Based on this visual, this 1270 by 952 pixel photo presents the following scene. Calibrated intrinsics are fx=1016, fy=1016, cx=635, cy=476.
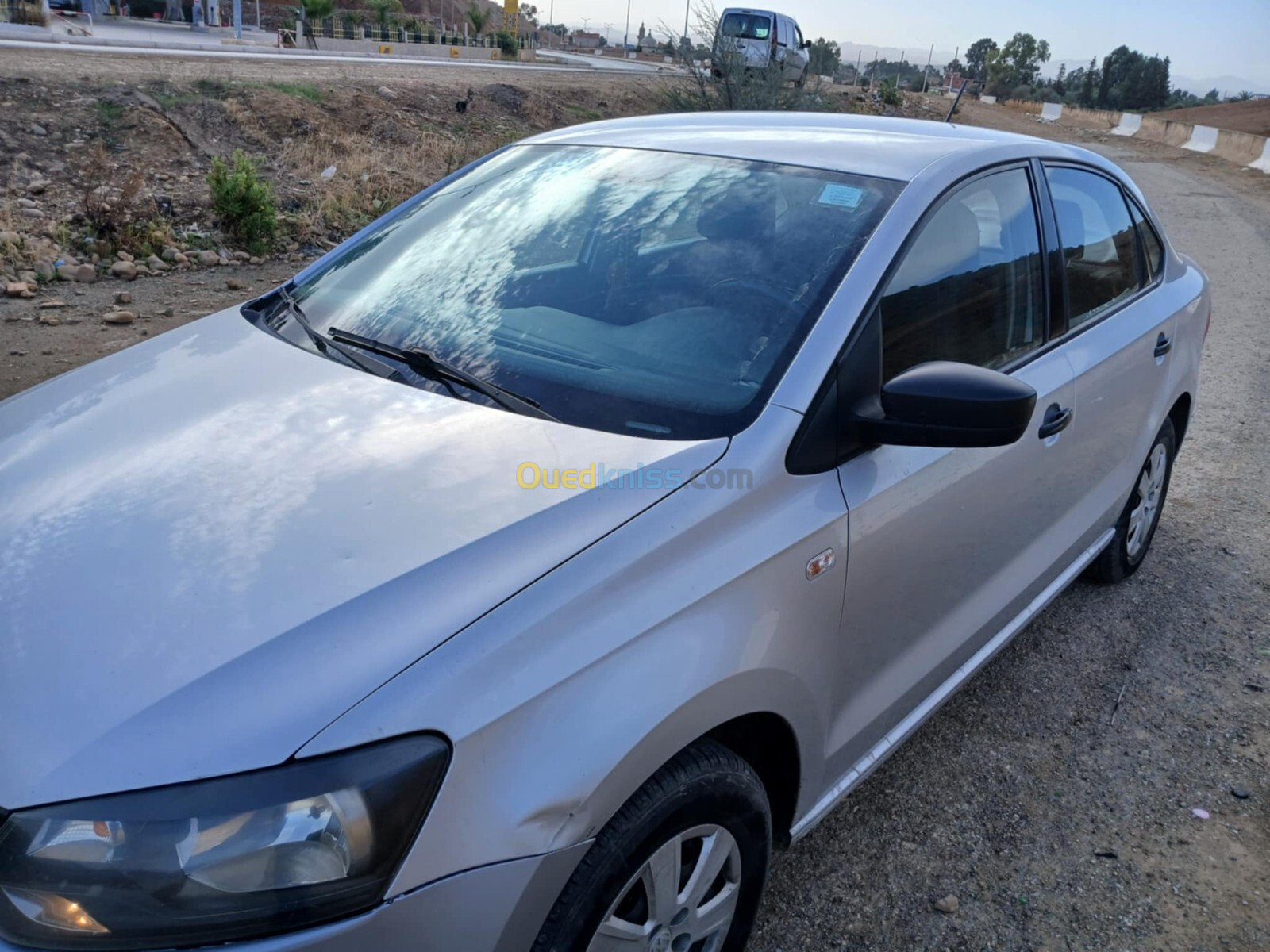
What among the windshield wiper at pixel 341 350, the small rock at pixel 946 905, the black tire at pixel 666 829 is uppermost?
the windshield wiper at pixel 341 350

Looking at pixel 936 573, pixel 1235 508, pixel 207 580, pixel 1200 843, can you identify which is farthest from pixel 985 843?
pixel 1235 508

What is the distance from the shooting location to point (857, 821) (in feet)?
Answer: 9.14

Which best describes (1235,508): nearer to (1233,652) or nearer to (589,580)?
(1233,652)

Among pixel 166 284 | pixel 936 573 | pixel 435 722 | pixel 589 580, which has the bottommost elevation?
pixel 166 284

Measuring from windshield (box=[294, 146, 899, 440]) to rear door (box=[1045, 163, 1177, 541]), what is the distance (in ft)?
3.43

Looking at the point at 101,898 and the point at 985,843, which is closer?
the point at 101,898

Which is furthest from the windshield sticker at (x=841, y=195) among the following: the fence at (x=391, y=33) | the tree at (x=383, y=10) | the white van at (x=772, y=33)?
the tree at (x=383, y=10)

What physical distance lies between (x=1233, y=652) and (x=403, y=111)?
52.1ft

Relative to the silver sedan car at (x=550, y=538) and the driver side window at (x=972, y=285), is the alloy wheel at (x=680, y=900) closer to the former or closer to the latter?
the silver sedan car at (x=550, y=538)

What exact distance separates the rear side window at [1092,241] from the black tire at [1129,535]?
0.72 meters

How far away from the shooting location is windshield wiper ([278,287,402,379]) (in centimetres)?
232

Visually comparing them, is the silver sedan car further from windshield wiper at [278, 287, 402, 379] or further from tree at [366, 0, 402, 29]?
tree at [366, 0, 402, 29]

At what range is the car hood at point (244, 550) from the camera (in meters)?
1.40

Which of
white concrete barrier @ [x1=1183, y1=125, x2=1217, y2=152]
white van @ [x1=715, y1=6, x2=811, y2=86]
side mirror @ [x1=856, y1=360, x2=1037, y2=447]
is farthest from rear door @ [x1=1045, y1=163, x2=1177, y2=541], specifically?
white concrete barrier @ [x1=1183, y1=125, x2=1217, y2=152]
